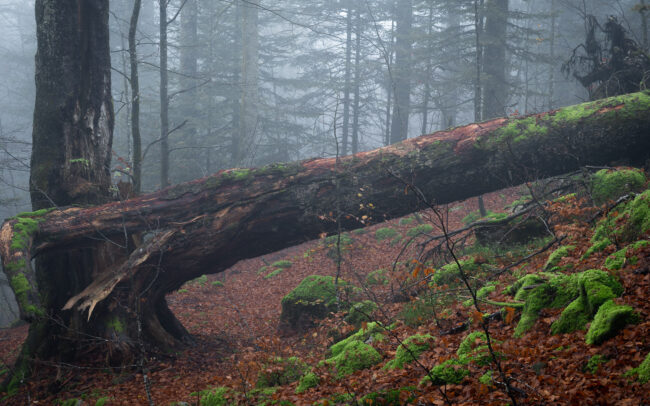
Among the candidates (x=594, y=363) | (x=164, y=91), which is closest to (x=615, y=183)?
(x=594, y=363)

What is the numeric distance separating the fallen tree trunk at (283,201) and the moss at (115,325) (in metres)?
0.02

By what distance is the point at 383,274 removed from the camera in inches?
436

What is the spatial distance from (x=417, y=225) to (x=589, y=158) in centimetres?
870

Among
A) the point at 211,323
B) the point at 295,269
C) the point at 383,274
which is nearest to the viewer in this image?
the point at 211,323

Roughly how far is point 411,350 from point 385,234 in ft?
37.0

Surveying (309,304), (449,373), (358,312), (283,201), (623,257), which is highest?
(283,201)

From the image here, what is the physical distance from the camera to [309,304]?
8984 mm

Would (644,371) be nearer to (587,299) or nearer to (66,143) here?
(587,299)

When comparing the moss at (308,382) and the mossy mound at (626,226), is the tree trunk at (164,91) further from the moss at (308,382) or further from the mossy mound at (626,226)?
the mossy mound at (626,226)

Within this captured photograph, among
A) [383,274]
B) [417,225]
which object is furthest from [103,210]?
[417,225]

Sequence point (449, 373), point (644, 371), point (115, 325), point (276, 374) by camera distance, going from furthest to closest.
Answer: point (115, 325) → point (276, 374) → point (449, 373) → point (644, 371)

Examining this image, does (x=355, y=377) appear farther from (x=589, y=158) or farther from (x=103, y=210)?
(x=589, y=158)

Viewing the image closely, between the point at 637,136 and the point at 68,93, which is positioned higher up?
the point at 68,93

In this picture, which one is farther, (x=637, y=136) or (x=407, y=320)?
(x=637, y=136)
